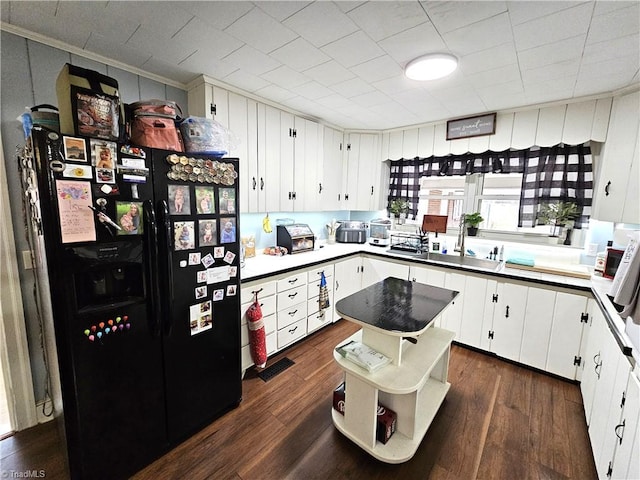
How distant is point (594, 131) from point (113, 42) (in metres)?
3.80

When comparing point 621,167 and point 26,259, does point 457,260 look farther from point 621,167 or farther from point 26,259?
point 26,259

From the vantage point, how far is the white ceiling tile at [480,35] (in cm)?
142

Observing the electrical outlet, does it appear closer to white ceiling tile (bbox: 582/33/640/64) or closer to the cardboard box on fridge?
the cardboard box on fridge

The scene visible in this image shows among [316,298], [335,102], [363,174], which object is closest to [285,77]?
[335,102]

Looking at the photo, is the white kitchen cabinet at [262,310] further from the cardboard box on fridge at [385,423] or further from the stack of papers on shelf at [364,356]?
the cardboard box on fridge at [385,423]

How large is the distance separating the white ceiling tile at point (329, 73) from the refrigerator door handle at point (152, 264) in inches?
58.8

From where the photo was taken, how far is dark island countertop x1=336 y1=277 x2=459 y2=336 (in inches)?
57.8

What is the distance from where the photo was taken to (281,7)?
4.43 feet

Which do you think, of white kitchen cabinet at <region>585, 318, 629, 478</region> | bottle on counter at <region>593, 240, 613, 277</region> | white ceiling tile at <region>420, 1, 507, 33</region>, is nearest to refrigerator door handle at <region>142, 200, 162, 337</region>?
white ceiling tile at <region>420, 1, 507, 33</region>

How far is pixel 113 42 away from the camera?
1.69 meters

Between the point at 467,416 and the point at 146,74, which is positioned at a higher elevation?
the point at 146,74

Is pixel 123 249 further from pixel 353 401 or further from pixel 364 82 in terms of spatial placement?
pixel 364 82

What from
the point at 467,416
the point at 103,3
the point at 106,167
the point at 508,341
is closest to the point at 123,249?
the point at 106,167

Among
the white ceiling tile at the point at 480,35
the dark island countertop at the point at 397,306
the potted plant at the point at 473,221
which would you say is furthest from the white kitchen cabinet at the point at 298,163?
the potted plant at the point at 473,221
